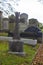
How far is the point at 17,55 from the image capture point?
32.0 feet

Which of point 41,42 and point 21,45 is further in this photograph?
point 41,42

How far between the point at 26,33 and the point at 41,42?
4.39 feet

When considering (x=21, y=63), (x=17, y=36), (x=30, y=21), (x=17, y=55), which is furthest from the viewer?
(x=30, y=21)

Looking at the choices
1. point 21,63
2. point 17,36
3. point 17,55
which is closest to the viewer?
point 21,63

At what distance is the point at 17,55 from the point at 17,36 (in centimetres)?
101

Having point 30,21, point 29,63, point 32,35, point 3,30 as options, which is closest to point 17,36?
point 29,63

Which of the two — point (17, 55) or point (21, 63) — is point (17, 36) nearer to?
point (17, 55)

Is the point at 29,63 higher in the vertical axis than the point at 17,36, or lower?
lower

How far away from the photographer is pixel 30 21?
1016 inches

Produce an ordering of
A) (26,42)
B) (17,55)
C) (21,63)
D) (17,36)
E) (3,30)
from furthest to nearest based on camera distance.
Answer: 1. (3,30)
2. (26,42)
3. (17,36)
4. (17,55)
5. (21,63)

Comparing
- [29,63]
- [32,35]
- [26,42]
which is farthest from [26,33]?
[29,63]

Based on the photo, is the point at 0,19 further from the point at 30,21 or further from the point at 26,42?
the point at 26,42

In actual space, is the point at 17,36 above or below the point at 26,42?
above

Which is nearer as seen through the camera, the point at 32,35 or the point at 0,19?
the point at 32,35
